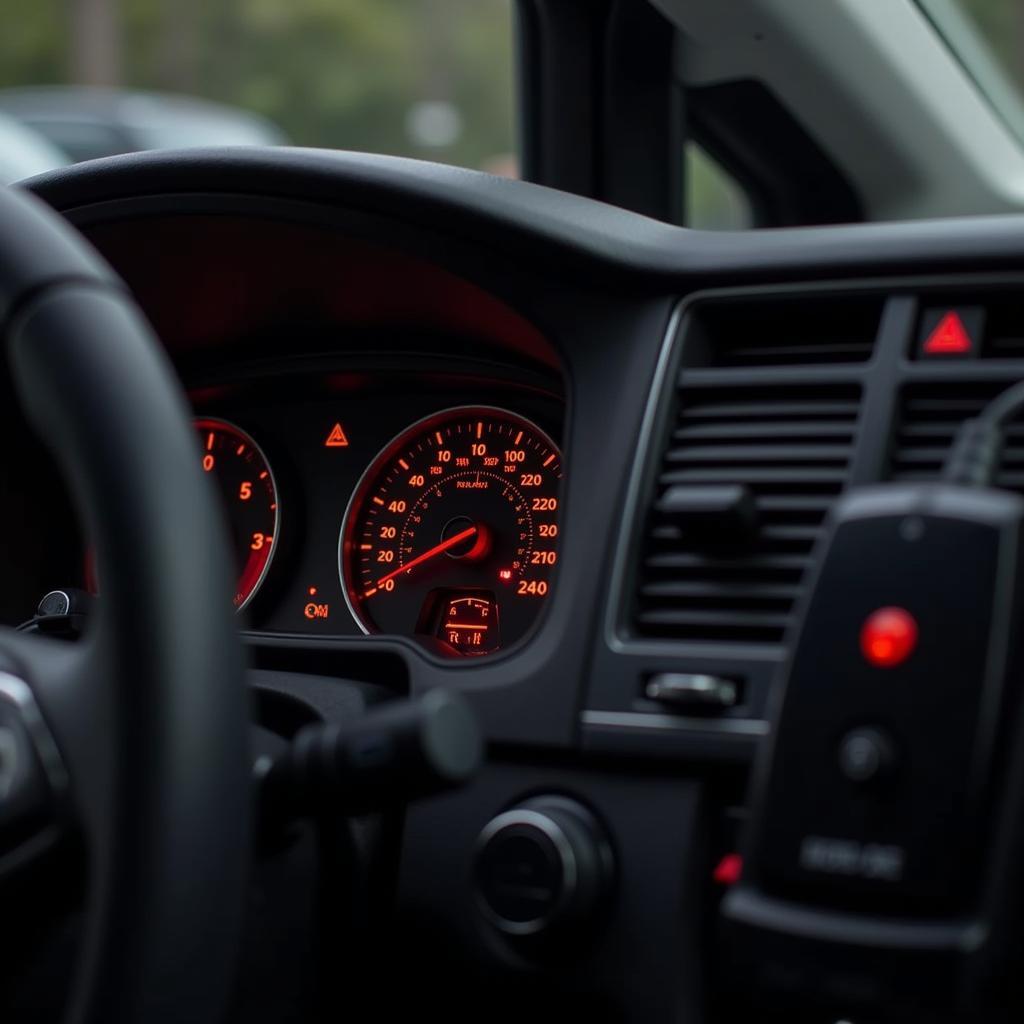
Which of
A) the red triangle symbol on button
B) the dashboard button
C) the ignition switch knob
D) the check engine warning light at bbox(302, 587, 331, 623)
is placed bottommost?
the ignition switch knob

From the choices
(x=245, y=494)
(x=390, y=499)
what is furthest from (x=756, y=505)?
(x=245, y=494)

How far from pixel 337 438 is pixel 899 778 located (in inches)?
47.5

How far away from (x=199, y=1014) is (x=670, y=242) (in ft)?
3.05

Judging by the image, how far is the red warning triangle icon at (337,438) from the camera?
2.19m

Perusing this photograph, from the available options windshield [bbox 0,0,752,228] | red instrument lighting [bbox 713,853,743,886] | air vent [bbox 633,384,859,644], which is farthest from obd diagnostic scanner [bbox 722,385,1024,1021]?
windshield [bbox 0,0,752,228]

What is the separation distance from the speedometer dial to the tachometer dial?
121 mm

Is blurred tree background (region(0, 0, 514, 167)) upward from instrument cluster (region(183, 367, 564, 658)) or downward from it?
upward

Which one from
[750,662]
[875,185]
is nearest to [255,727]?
[750,662]

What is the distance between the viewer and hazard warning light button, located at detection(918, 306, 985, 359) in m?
1.49

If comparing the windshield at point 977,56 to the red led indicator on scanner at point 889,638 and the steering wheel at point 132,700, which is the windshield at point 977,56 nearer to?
the red led indicator on scanner at point 889,638

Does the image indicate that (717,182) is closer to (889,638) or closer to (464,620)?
(464,620)

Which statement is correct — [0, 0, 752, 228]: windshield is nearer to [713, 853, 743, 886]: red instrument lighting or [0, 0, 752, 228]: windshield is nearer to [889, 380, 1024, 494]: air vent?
[889, 380, 1024, 494]: air vent

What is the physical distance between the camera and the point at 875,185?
219cm

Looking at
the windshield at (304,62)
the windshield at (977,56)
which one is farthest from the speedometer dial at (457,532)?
the windshield at (304,62)
